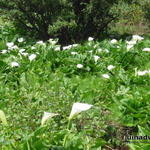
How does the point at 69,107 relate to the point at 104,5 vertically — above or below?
above

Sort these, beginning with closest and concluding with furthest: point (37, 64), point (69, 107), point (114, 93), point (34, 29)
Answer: point (69, 107) < point (114, 93) < point (37, 64) < point (34, 29)

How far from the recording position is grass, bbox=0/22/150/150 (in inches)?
142

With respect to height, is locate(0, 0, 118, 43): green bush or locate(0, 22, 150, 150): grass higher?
→ locate(0, 22, 150, 150): grass

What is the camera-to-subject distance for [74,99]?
4719mm

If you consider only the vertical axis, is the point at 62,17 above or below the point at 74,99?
below

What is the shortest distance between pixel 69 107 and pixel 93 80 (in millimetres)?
1805

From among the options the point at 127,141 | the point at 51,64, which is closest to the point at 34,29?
the point at 51,64

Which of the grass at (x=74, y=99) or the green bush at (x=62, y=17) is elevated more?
the grass at (x=74, y=99)

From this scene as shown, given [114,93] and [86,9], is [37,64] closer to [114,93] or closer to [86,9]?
[114,93]

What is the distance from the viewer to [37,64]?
6.76m

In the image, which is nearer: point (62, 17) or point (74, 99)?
point (74, 99)

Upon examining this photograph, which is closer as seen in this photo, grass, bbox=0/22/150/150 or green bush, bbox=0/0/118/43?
grass, bbox=0/22/150/150

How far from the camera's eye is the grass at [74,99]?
3.60 meters

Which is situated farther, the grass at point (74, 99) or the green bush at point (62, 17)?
the green bush at point (62, 17)
